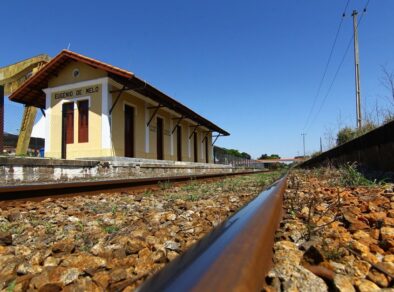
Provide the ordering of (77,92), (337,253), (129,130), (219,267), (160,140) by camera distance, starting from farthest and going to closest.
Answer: (160,140)
(129,130)
(77,92)
(337,253)
(219,267)

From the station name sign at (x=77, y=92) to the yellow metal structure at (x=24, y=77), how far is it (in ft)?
9.56

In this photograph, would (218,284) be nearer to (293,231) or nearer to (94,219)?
(293,231)

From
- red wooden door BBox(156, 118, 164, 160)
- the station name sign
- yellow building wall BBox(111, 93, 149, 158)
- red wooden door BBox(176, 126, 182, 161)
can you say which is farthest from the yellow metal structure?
red wooden door BBox(176, 126, 182, 161)

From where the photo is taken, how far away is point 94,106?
16.1 meters

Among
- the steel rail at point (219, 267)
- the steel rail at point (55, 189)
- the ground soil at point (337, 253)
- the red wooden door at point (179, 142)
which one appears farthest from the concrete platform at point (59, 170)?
the red wooden door at point (179, 142)

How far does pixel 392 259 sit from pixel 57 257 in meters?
1.65

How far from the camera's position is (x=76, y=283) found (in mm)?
1386

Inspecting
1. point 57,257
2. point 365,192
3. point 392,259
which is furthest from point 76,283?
point 365,192

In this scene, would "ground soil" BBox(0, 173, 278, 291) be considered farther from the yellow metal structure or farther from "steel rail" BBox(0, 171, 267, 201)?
the yellow metal structure

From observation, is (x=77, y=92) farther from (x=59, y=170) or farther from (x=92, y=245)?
(x=92, y=245)

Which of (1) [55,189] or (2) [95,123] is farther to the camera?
(2) [95,123]

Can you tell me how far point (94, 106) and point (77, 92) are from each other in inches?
62.7

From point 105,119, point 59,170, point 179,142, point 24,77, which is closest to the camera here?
point 59,170

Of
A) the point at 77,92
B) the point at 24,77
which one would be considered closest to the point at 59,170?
the point at 77,92
